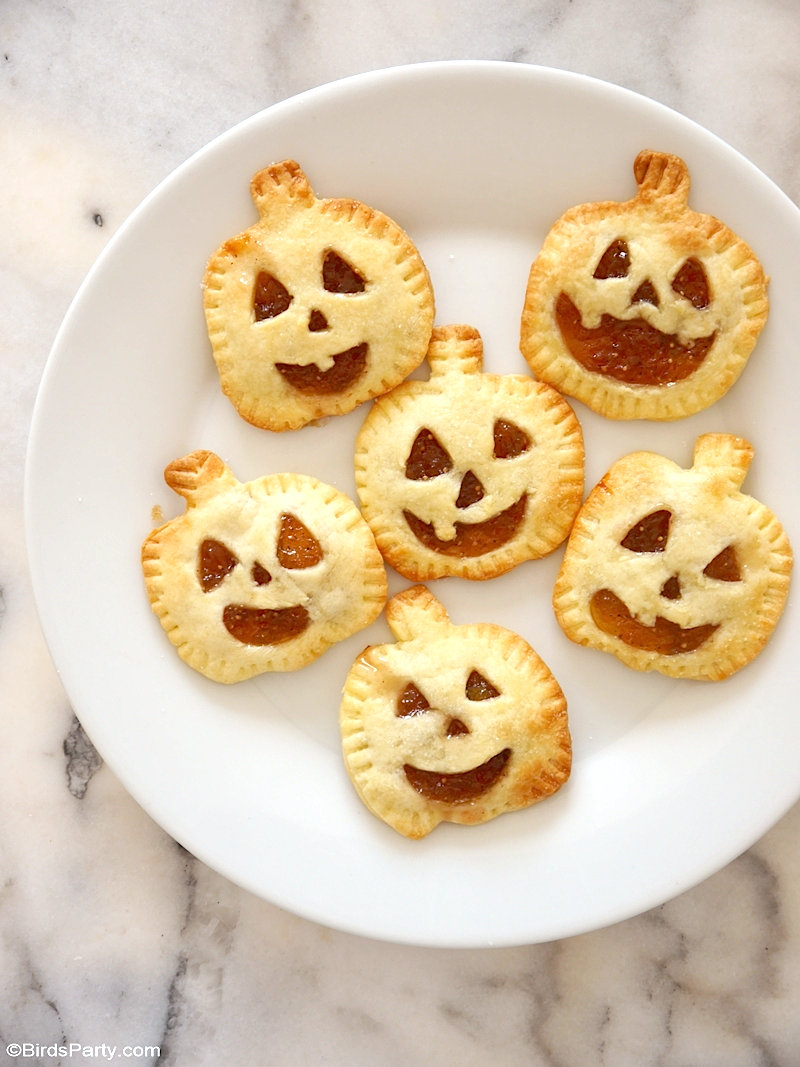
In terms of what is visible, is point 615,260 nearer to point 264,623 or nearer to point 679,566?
point 679,566

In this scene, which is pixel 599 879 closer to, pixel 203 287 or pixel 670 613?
pixel 670 613

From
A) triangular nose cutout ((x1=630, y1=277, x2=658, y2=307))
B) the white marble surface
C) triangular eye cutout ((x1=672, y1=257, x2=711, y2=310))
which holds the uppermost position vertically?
triangular eye cutout ((x1=672, y1=257, x2=711, y2=310))

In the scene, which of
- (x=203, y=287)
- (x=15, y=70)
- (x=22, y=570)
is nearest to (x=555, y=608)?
(x=203, y=287)

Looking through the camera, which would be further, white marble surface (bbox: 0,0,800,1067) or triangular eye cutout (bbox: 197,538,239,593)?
white marble surface (bbox: 0,0,800,1067)

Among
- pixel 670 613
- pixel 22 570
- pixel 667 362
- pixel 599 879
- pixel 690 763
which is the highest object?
pixel 667 362

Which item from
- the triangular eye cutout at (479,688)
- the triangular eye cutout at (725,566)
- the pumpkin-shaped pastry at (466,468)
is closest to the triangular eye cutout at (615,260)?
the pumpkin-shaped pastry at (466,468)

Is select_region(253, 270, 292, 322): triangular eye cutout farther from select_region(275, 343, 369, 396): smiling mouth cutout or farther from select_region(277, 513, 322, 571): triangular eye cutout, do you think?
select_region(277, 513, 322, 571): triangular eye cutout

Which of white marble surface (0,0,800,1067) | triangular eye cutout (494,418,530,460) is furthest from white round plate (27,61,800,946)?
white marble surface (0,0,800,1067)
